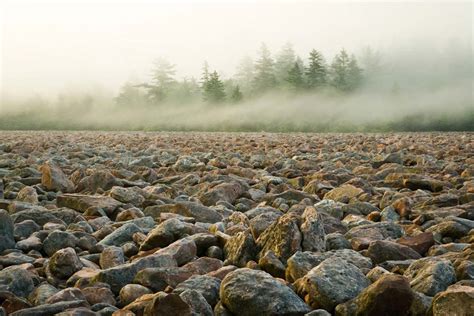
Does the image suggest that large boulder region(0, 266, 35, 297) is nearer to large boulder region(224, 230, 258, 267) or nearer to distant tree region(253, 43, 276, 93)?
large boulder region(224, 230, 258, 267)

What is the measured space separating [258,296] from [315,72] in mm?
38844

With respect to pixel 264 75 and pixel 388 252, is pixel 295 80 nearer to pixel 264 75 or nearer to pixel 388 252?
pixel 264 75

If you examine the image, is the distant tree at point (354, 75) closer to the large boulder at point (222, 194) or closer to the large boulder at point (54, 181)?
the large boulder at point (54, 181)

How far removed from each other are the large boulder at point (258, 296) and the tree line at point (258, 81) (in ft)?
122

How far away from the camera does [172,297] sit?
2.00m

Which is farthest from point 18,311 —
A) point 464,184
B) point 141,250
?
point 464,184

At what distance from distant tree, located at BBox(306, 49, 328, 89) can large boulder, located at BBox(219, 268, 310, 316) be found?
38.0m

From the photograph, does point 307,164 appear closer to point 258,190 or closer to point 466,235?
point 258,190

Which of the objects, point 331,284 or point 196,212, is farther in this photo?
point 196,212

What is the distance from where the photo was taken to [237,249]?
9.25 feet

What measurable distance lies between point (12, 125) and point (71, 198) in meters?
Result: 39.2

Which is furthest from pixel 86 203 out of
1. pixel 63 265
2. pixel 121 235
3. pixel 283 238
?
pixel 283 238

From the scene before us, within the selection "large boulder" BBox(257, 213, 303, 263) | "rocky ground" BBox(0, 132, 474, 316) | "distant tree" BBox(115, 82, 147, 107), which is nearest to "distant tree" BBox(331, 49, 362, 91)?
"distant tree" BBox(115, 82, 147, 107)

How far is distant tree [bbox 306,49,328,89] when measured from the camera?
1569 inches
